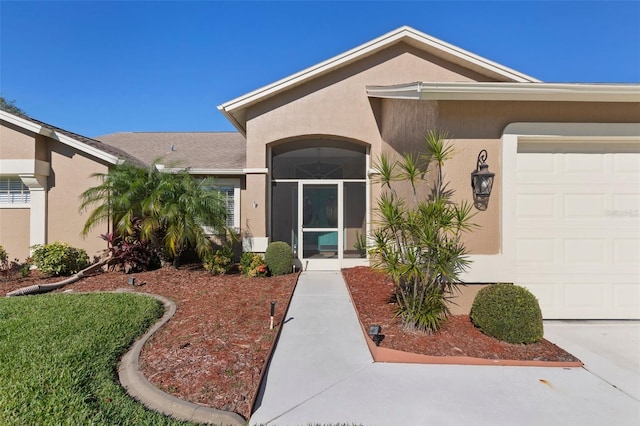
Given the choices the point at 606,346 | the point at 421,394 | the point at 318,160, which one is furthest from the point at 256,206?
the point at 606,346

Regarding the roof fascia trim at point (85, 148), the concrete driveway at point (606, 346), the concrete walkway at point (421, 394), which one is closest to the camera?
the concrete walkway at point (421, 394)

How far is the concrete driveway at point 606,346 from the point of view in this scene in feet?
12.6

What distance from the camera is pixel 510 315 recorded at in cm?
446

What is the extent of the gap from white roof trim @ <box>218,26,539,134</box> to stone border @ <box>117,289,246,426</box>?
24.3ft

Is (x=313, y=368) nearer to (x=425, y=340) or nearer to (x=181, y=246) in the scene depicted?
(x=425, y=340)

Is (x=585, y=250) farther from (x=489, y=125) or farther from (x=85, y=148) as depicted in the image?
(x=85, y=148)

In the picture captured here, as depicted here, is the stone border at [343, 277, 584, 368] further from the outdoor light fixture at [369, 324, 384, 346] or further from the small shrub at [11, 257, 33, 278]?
the small shrub at [11, 257, 33, 278]

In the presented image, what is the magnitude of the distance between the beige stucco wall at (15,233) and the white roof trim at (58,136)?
247 centimetres

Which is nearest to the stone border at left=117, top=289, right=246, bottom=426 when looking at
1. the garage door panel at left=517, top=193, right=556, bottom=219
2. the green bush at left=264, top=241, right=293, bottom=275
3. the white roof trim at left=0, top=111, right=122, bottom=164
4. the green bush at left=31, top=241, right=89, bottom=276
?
the green bush at left=264, top=241, right=293, bottom=275

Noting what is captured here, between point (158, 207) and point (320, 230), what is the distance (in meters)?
4.73

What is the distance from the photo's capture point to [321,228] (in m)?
10.0

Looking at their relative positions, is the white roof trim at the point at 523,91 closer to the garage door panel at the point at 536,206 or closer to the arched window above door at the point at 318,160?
the garage door panel at the point at 536,206

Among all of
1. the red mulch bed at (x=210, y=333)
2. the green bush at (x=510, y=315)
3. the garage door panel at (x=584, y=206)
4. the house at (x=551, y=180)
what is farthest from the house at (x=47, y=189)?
the garage door panel at (x=584, y=206)

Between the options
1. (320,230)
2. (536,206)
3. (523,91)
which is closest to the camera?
(523,91)
